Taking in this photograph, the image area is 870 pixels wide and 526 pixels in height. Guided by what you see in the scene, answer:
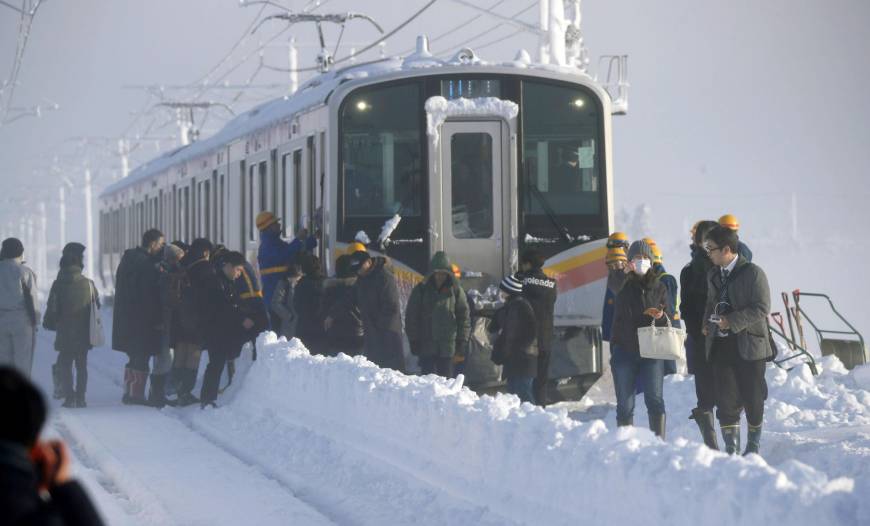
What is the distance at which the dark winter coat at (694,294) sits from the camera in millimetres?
9844

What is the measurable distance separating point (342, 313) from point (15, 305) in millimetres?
2891

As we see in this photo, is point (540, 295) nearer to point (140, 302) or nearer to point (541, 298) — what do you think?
point (541, 298)

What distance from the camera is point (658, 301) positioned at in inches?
409

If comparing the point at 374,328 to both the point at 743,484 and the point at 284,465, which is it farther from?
the point at 743,484

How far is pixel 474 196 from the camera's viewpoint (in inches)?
575

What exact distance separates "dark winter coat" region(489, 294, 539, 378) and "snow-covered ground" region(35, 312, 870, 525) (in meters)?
1.18

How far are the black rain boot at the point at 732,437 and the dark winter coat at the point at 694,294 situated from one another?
1.95 feet

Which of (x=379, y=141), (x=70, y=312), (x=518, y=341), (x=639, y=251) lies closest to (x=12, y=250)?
(x=70, y=312)

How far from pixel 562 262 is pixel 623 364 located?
4220mm

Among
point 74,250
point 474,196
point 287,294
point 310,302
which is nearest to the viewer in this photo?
point 310,302

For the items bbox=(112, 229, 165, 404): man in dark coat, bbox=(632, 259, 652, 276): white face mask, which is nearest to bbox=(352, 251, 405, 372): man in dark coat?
bbox=(112, 229, 165, 404): man in dark coat

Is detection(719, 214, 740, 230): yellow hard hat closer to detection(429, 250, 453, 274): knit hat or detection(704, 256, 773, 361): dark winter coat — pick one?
detection(704, 256, 773, 361): dark winter coat

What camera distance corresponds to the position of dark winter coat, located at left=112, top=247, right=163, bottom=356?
14.6 meters

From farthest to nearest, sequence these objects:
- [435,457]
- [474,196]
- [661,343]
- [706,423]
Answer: [474,196] → [661,343] → [706,423] → [435,457]
